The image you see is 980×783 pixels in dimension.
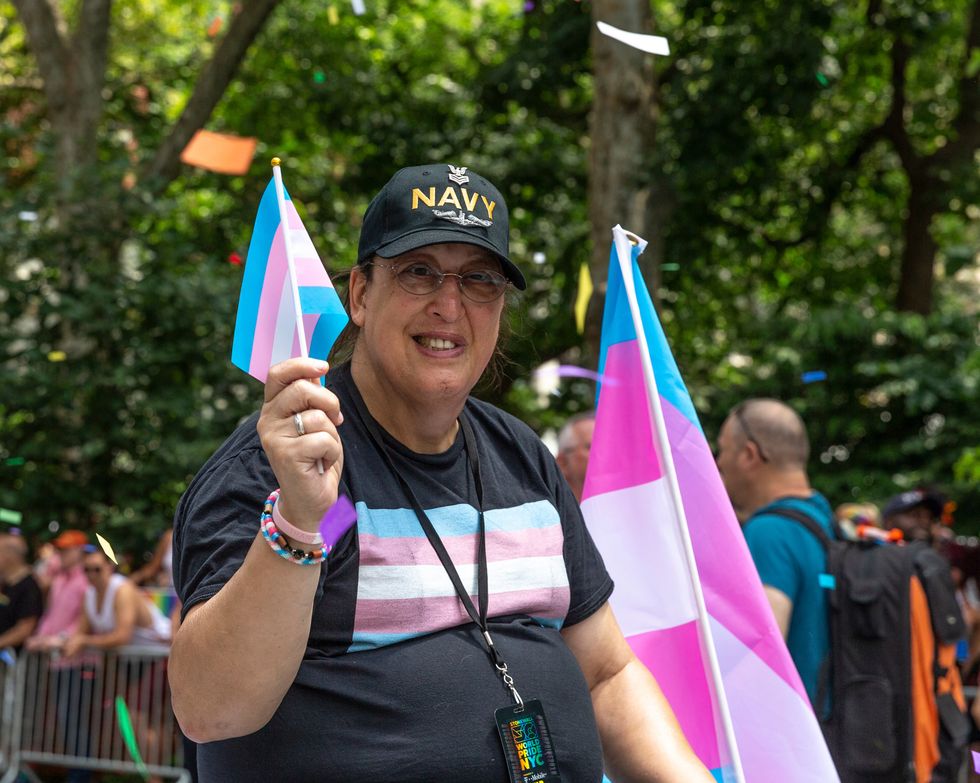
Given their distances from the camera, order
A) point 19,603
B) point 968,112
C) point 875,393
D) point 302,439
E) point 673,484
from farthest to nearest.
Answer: point 968,112, point 875,393, point 19,603, point 673,484, point 302,439

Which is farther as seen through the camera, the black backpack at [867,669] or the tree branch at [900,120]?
the tree branch at [900,120]

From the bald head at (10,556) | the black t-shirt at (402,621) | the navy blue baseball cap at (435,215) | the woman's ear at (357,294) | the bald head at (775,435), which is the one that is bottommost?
the bald head at (10,556)

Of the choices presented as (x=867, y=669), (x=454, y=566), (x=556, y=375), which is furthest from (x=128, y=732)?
(x=454, y=566)

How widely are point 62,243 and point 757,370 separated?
7238 millimetres

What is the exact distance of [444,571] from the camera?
2010 mm

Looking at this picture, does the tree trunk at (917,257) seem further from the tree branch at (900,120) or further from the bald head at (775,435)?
the bald head at (775,435)

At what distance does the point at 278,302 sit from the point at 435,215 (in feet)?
0.93

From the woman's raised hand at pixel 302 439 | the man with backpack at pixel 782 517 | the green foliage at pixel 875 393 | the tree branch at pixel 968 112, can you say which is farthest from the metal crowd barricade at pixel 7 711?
the tree branch at pixel 968 112

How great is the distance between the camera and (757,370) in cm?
1393

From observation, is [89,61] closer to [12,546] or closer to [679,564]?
[12,546]

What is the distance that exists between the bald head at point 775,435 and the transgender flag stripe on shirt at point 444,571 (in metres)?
2.65

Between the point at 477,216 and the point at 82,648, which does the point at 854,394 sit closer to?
the point at 82,648

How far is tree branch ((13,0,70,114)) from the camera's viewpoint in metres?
11.6

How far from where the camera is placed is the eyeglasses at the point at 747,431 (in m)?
4.75
